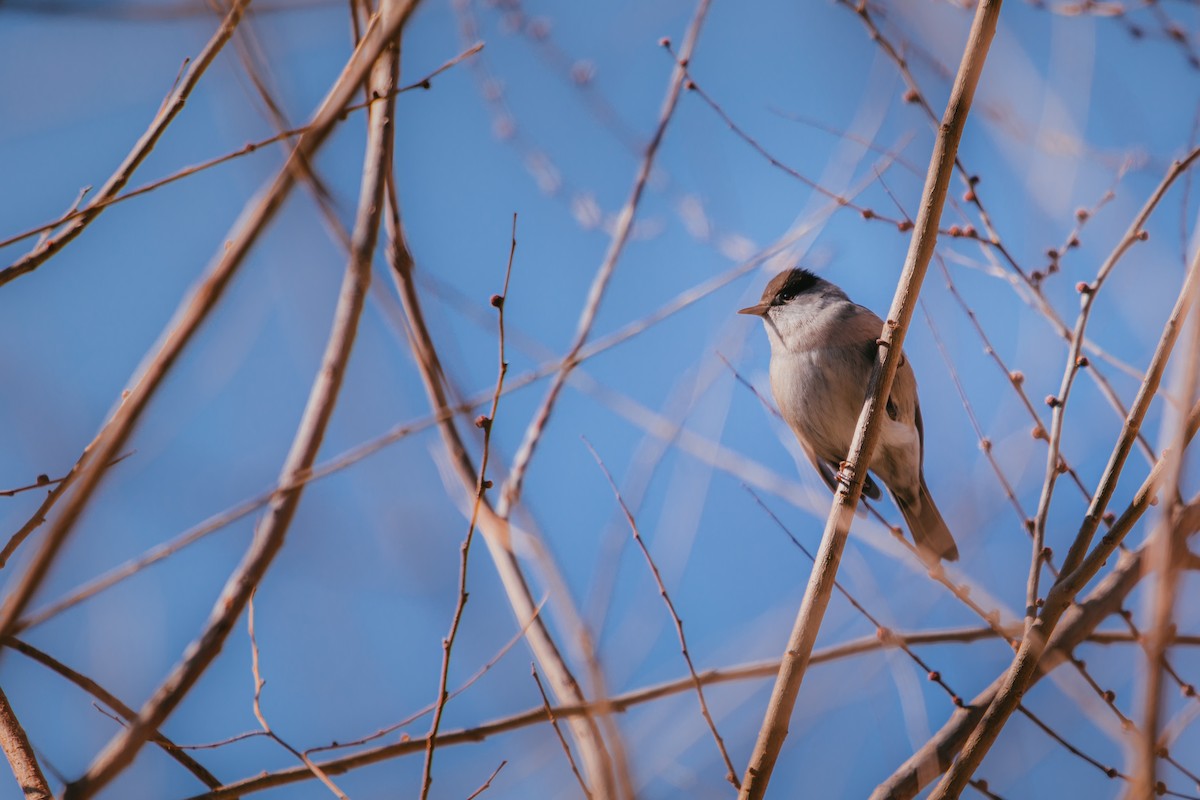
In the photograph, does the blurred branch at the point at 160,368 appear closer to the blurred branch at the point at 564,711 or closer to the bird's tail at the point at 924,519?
the blurred branch at the point at 564,711

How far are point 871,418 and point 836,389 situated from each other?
5.16 ft

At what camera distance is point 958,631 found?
3.20 m

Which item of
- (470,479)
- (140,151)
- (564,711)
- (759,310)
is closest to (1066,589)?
(564,711)

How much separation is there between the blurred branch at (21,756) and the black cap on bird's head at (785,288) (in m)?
3.54

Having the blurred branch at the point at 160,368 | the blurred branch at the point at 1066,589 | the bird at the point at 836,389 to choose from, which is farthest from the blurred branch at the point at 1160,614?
the bird at the point at 836,389

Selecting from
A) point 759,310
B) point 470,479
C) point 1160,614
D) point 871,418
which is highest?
point 759,310

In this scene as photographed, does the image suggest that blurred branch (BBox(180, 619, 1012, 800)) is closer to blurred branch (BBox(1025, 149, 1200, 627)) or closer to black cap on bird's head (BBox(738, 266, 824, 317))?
blurred branch (BBox(1025, 149, 1200, 627))

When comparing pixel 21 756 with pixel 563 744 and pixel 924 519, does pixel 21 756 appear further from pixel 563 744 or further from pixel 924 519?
pixel 924 519

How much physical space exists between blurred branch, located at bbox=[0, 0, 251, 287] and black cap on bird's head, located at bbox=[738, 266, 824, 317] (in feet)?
11.0

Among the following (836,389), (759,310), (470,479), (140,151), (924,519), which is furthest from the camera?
(759,310)

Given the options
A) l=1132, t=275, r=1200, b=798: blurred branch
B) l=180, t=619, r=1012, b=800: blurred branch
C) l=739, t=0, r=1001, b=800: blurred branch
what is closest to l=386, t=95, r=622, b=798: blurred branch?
l=180, t=619, r=1012, b=800: blurred branch

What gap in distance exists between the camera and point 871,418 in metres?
2.79

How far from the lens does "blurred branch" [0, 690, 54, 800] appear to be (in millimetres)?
1966

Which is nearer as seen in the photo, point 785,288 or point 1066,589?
point 1066,589
